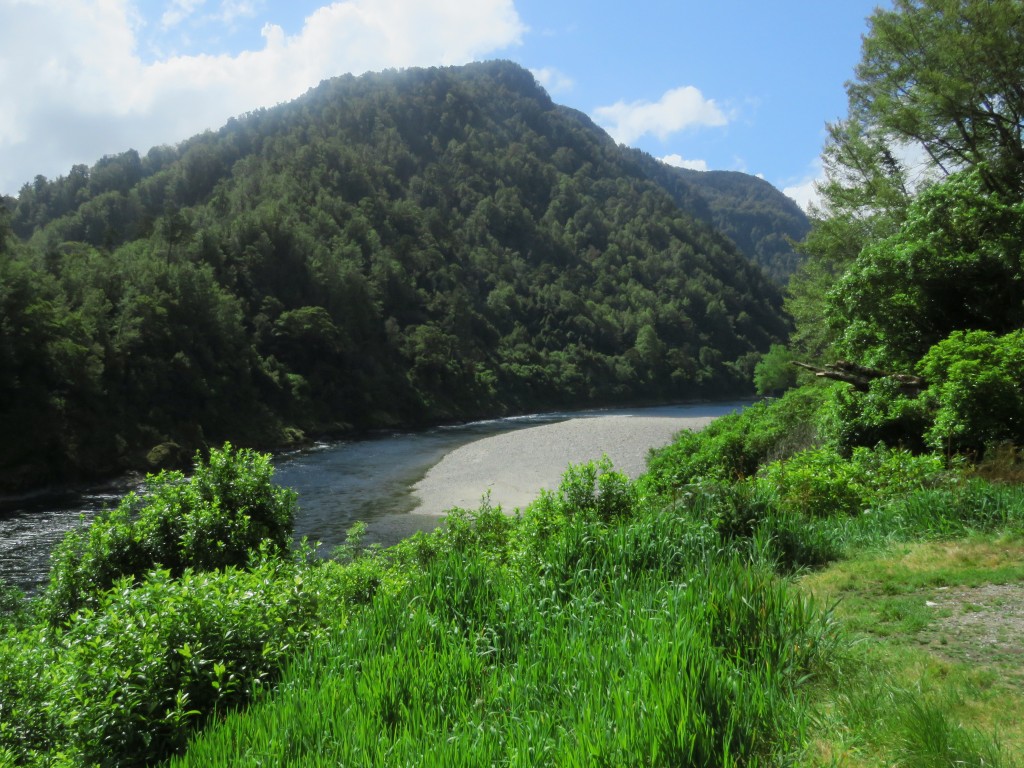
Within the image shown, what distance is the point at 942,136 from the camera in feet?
68.3

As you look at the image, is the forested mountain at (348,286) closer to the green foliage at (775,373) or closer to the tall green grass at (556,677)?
the green foliage at (775,373)

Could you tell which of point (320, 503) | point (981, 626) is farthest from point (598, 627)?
point (320, 503)

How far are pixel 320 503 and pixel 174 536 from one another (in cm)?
1885

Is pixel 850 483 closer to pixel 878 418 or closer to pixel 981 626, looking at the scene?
pixel 878 418

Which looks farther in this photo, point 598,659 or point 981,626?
point 981,626

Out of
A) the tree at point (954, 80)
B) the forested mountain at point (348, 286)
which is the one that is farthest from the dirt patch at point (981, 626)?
the forested mountain at point (348, 286)

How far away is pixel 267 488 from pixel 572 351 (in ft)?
320

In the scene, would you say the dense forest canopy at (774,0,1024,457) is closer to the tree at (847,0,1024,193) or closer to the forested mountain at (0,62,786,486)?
the tree at (847,0,1024,193)

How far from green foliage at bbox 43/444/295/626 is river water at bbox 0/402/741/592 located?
2.69 m

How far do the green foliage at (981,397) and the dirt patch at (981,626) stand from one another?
5523 mm

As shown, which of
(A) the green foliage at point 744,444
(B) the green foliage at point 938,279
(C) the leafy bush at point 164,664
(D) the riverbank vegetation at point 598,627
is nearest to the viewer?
(D) the riverbank vegetation at point 598,627

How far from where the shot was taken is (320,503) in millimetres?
28438

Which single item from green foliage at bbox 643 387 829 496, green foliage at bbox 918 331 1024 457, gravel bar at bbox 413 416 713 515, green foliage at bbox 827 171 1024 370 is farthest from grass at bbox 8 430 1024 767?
gravel bar at bbox 413 416 713 515

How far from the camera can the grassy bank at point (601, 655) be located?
11.3ft
